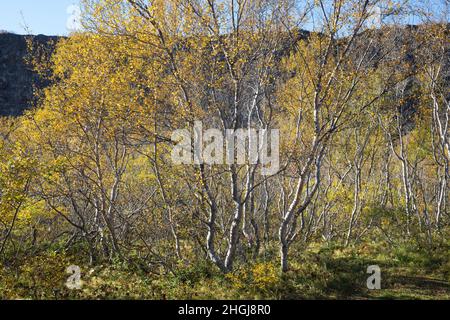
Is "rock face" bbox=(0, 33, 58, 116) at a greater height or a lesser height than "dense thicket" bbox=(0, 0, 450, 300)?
greater

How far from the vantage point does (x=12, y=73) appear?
5778 cm

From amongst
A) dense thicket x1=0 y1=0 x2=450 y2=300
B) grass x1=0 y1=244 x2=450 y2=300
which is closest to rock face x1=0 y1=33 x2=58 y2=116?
dense thicket x1=0 y1=0 x2=450 y2=300

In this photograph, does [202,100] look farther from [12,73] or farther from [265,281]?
[12,73]

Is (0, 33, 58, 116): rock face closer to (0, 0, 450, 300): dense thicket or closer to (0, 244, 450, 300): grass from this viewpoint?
(0, 0, 450, 300): dense thicket

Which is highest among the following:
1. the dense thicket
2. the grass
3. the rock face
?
the rock face

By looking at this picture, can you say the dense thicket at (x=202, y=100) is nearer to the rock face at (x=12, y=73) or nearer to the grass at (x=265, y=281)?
the grass at (x=265, y=281)

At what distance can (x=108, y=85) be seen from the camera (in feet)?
29.9

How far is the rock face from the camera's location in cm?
5618

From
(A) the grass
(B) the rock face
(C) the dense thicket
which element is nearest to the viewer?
(A) the grass

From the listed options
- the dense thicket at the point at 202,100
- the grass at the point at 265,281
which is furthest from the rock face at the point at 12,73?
the grass at the point at 265,281

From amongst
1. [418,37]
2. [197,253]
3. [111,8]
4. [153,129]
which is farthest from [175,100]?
[418,37]

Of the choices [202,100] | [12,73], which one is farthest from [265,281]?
[12,73]
